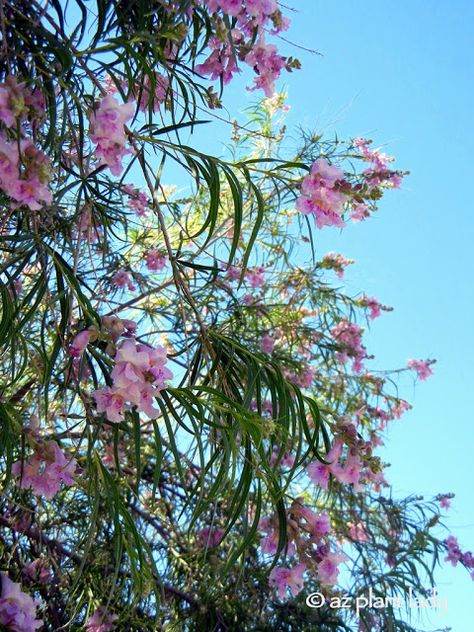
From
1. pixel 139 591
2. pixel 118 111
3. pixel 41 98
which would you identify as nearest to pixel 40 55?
pixel 41 98

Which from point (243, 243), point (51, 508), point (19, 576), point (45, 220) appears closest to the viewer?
point (45, 220)

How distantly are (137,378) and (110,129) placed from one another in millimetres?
311

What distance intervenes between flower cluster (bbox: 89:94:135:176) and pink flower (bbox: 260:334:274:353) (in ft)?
4.56

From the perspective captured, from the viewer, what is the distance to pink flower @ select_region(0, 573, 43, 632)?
3.12 feet

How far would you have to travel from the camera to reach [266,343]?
235 cm

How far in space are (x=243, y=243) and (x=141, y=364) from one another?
180cm

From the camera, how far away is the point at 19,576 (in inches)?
62.8

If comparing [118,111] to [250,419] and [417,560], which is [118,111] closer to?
[250,419]

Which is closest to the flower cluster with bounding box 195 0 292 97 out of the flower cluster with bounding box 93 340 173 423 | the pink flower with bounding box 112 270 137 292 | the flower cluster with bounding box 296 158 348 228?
→ the flower cluster with bounding box 296 158 348 228

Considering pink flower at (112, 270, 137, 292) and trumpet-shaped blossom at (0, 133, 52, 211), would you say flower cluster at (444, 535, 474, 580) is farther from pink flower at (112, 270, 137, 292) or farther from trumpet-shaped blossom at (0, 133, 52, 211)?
trumpet-shaped blossom at (0, 133, 52, 211)

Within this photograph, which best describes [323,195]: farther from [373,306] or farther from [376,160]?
[373,306]

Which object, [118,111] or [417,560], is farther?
[417,560]

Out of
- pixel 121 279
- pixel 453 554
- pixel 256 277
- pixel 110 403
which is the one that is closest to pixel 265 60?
pixel 110 403

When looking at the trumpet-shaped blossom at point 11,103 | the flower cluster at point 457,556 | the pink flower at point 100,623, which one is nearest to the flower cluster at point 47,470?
the trumpet-shaped blossom at point 11,103
